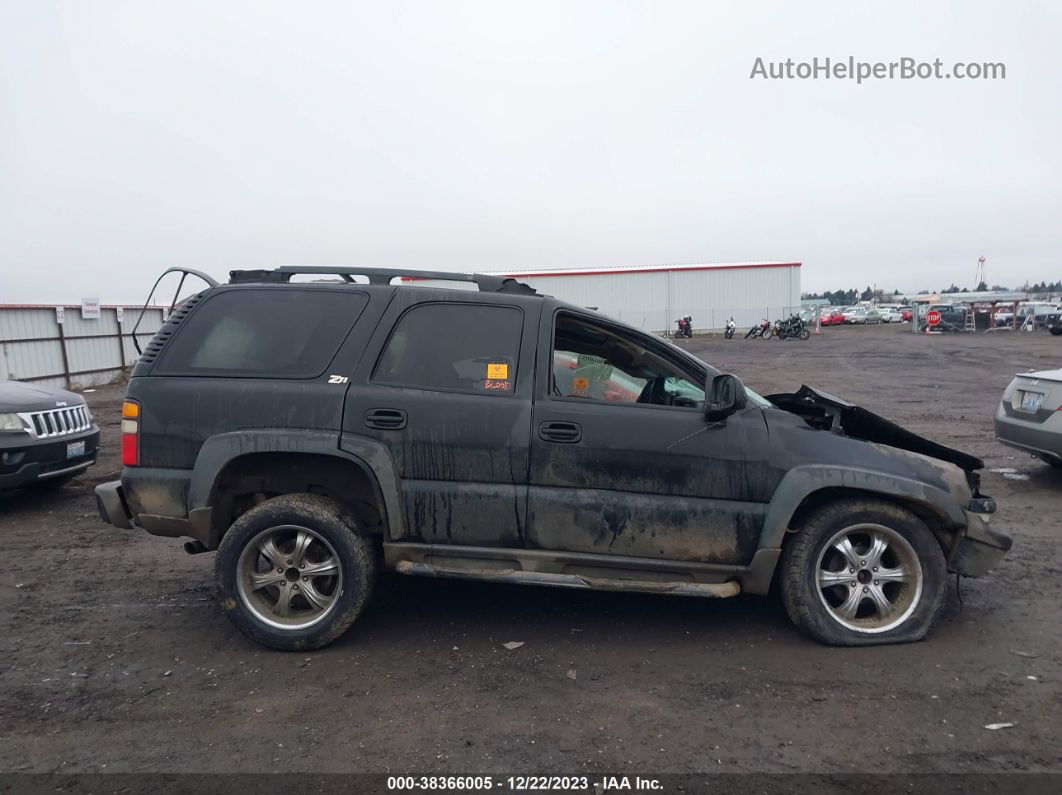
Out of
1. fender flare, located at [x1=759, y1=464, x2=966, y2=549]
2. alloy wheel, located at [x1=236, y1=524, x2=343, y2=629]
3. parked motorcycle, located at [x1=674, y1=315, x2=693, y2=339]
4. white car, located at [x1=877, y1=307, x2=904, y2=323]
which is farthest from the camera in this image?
white car, located at [x1=877, y1=307, x2=904, y2=323]

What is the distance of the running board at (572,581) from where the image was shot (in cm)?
417

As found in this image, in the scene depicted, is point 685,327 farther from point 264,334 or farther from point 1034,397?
point 264,334

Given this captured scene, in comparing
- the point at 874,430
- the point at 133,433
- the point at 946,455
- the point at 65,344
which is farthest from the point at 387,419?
the point at 65,344

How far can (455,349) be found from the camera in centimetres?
444

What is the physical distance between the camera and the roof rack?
15.5ft

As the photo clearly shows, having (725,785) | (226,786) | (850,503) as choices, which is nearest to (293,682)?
(226,786)

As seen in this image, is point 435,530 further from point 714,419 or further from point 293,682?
point 714,419

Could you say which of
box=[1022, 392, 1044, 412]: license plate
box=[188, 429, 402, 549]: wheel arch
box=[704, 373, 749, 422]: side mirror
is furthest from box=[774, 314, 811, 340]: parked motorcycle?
box=[188, 429, 402, 549]: wheel arch

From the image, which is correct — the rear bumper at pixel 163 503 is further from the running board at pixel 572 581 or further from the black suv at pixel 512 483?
the running board at pixel 572 581

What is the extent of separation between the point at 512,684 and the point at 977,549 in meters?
2.71

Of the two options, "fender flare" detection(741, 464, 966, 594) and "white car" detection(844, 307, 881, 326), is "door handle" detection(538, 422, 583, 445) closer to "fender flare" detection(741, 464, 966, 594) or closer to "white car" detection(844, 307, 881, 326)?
"fender flare" detection(741, 464, 966, 594)

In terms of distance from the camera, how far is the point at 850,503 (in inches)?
167

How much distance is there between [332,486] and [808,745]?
9.05 feet

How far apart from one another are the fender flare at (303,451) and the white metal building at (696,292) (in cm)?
4429
